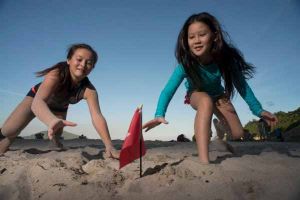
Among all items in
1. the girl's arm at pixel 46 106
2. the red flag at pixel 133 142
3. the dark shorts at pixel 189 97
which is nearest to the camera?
the red flag at pixel 133 142

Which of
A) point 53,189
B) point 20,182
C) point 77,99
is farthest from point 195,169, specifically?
point 77,99

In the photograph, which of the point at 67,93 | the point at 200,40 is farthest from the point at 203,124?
the point at 67,93

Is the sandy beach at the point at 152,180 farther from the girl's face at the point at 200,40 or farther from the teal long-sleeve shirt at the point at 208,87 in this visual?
the girl's face at the point at 200,40

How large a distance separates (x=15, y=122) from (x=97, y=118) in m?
1.15

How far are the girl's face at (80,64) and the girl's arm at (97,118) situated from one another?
0.25 metres

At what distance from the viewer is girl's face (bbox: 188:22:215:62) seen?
3.18 metres

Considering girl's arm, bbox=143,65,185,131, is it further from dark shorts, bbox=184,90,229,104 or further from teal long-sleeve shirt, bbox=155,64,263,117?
dark shorts, bbox=184,90,229,104

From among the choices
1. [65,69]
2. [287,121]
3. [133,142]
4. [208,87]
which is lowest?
[133,142]

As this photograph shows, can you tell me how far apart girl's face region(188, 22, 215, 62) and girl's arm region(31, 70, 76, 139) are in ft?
4.71

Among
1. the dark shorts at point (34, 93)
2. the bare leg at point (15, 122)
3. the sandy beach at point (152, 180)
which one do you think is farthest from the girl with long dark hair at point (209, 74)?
the bare leg at point (15, 122)

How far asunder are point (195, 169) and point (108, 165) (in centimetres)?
77

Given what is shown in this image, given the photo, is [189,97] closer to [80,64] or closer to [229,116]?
[229,116]

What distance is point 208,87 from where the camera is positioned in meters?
3.42

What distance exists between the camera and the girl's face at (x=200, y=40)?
3178 mm
